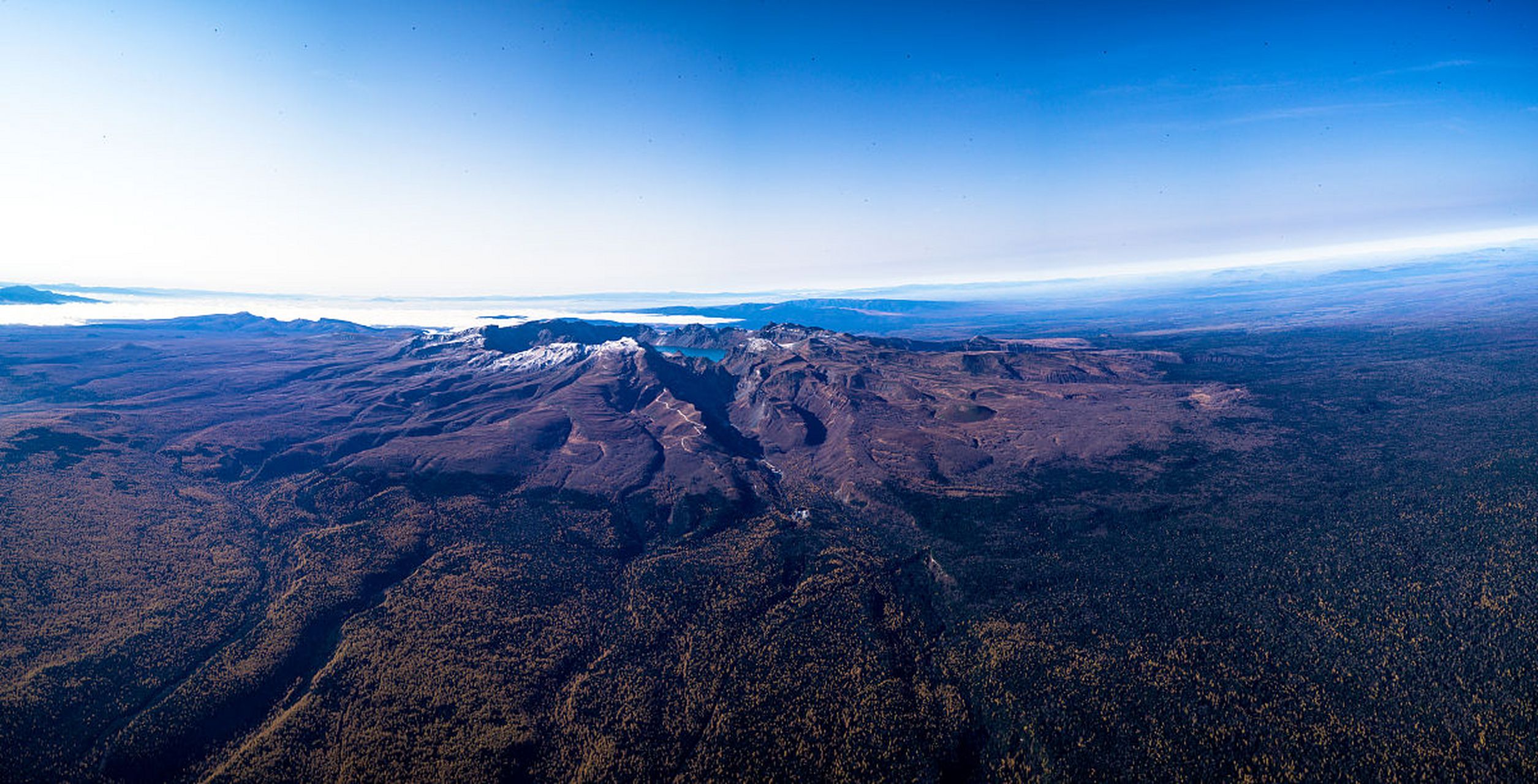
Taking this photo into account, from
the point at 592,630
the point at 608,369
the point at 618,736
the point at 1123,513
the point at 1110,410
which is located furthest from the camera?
the point at 608,369

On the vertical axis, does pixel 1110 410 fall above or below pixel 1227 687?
above

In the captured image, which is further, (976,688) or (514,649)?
(514,649)

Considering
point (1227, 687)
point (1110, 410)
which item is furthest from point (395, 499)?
point (1110, 410)

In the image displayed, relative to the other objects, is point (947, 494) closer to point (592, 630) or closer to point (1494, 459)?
point (592, 630)

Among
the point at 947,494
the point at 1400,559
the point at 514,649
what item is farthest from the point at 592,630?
the point at 1400,559

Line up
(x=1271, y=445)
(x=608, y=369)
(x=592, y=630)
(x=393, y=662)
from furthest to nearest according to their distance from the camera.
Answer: (x=608, y=369), (x=1271, y=445), (x=592, y=630), (x=393, y=662)

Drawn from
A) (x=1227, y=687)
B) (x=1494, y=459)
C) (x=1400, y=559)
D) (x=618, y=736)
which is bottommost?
(x=618, y=736)
